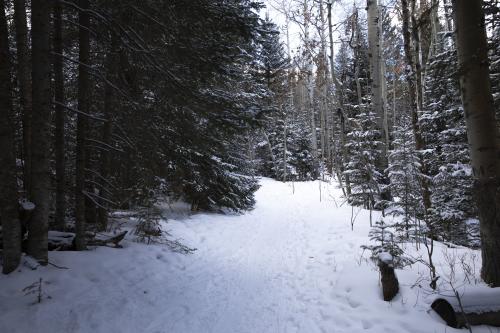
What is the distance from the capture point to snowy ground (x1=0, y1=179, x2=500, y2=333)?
3908mm

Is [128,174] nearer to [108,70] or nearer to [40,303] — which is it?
[108,70]

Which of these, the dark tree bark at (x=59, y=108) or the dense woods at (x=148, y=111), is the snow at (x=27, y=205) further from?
the dark tree bark at (x=59, y=108)

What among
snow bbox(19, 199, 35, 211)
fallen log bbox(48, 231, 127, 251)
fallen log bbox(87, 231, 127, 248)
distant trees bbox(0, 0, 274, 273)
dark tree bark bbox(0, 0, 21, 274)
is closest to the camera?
dark tree bark bbox(0, 0, 21, 274)

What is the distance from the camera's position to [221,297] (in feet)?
16.7

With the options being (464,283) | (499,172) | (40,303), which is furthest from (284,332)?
(499,172)

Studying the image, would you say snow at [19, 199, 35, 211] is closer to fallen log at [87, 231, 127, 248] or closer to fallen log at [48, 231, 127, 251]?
fallen log at [48, 231, 127, 251]

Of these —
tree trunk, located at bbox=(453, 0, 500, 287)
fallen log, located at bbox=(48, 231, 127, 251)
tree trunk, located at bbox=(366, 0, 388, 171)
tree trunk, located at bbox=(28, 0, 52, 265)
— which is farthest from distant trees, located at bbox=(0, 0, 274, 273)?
tree trunk, located at bbox=(366, 0, 388, 171)

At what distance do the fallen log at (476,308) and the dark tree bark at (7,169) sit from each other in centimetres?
530

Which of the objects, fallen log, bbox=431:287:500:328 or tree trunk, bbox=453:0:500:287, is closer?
fallen log, bbox=431:287:500:328

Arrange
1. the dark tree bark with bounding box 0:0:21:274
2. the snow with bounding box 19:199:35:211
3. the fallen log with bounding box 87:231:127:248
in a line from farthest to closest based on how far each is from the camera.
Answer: the fallen log with bounding box 87:231:127:248 → the snow with bounding box 19:199:35:211 → the dark tree bark with bounding box 0:0:21:274

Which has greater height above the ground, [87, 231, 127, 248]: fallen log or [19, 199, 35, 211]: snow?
[19, 199, 35, 211]: snow

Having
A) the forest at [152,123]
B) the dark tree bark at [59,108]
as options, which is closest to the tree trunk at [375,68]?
the forest at [152,123]

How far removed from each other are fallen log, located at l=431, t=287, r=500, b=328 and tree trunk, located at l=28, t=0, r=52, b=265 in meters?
5.25

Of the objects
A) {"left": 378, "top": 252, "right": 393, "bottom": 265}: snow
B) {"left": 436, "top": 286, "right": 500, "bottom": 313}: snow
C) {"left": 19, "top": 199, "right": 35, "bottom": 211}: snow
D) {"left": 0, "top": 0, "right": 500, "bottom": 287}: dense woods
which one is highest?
{"left": 0, "top": 0, "right": 500, "bottom": 287}: dense woods
